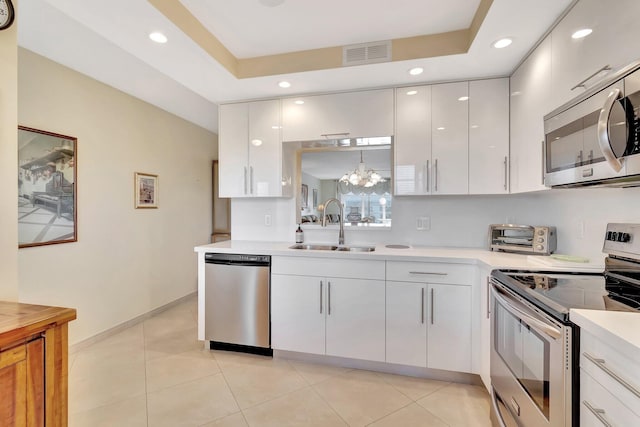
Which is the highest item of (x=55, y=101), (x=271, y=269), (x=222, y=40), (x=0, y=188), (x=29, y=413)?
(x=222, y=40)

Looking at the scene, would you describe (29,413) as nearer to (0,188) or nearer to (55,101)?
(0,188)

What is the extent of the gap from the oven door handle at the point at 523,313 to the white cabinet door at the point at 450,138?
107 centimetres

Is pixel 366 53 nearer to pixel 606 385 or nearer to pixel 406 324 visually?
pixel 406 324

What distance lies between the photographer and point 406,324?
229 cm

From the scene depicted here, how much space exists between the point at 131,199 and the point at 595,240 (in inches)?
161

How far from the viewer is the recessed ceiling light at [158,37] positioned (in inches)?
73.5

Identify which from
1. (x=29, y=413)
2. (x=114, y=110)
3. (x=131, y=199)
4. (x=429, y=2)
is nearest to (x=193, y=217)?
(x=131, y=199)

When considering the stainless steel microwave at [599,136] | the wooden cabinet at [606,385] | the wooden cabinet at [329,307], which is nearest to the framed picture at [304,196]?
the wooden cabinet at [329,307]

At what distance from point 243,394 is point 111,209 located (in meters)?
2.33

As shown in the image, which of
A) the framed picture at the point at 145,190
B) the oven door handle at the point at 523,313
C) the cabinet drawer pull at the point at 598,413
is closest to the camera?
the cabinet drawer pull at the point at 598,413

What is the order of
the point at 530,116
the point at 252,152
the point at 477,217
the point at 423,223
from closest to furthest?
the point at 530,116
the point at 477,217
the point at 423,223
the point at 252,152

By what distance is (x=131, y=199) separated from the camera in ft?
11.1

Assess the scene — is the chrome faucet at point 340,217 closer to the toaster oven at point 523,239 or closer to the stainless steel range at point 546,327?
the toaster oven at point 523,239

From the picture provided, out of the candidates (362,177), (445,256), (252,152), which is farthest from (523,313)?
(252,152)
